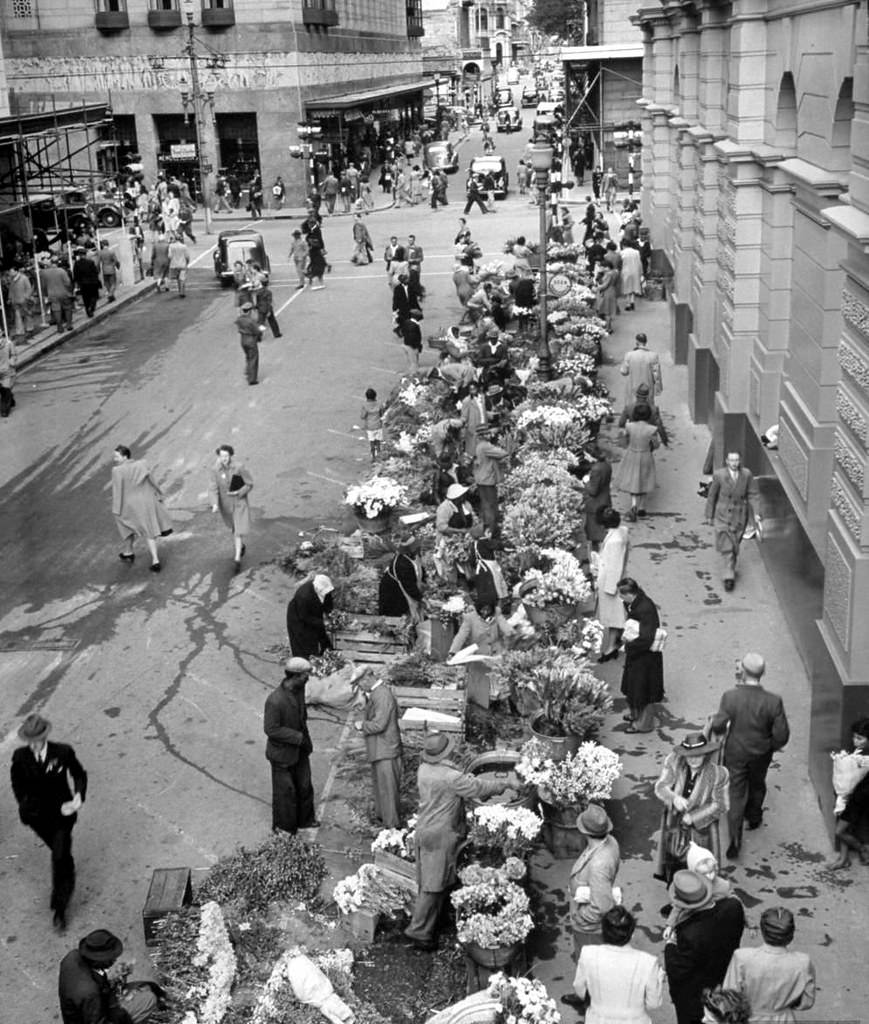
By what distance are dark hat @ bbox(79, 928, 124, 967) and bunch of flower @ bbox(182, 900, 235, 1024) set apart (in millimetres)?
771

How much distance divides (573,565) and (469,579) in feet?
3.76

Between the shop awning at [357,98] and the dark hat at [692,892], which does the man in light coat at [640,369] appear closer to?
the dark hat at [692,892]

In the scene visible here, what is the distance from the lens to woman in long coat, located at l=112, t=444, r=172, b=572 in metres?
16.8

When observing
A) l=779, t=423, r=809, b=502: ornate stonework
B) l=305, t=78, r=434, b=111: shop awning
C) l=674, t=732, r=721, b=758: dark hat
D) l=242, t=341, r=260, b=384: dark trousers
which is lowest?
l=242, t=341, r=260, b=384: dark trousers

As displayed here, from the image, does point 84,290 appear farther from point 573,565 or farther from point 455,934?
point 455,934

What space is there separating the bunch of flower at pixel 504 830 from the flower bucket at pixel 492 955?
0.90m

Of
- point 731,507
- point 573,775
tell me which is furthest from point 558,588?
point 573,775

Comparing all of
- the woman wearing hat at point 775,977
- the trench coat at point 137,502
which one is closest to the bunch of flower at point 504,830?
the woman wearing hat at point 775,977

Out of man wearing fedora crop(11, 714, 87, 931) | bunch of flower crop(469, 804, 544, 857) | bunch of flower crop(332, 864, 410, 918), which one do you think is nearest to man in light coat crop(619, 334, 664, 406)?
bunch of flower crop(469, 804, 544, 857)

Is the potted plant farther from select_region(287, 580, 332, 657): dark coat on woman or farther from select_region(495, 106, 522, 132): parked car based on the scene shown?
select_region(495, 106, 522, 132): parked car

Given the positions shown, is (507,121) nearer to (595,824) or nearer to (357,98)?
(357,98)

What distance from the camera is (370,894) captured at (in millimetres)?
9578

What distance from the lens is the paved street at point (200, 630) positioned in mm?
10281

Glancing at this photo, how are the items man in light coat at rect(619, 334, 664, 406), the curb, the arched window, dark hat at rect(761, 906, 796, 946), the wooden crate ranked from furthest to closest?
the curb < man in light coat at rect(619, 334, 664, 406) < the arched window < the wooden crate < dark hat at rect(761, 906, 796, 946)
